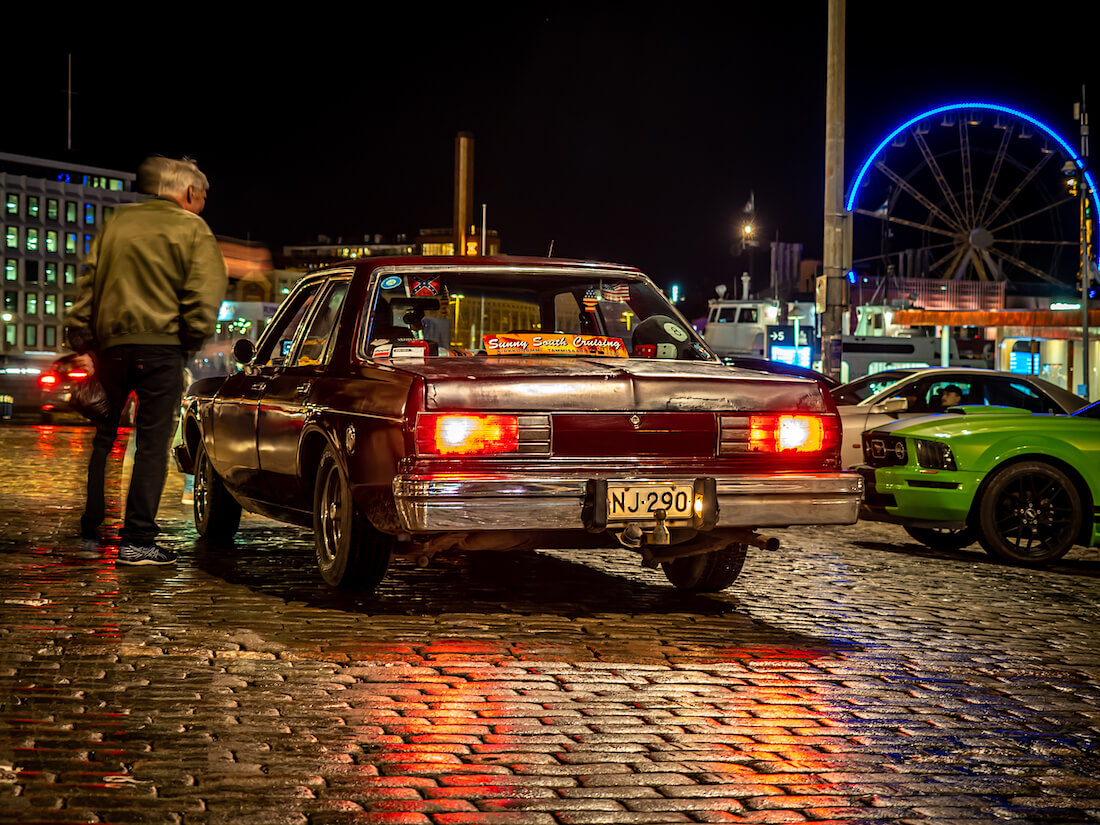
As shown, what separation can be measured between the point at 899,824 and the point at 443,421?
3027mm

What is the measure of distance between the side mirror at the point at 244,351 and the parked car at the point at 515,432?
0.50 m

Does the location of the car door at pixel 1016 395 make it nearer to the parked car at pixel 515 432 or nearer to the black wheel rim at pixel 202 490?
the parked car at pixel 515 432

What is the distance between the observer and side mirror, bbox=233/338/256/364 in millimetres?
8555

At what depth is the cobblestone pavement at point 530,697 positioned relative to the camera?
3.83 metres

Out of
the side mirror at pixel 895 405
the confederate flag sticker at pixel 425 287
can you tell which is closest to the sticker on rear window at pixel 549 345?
the confederate flag sticker at pixel 425 287

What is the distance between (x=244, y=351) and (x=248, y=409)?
553mm

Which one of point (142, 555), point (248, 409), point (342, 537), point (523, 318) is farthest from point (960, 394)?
point (342, 537)

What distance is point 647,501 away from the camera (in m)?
6.30

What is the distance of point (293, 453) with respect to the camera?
7.39m

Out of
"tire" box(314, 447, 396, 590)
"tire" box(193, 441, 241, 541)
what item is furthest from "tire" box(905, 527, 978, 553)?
"tire" box(314, 447, 396, 590)

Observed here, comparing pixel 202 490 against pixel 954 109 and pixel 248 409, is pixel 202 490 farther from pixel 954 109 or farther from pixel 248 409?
pixel 954 109

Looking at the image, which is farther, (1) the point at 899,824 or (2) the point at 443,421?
(2) the point at 443,421

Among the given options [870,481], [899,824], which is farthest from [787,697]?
[870,481]

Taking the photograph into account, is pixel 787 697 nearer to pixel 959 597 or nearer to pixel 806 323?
pixel 959 597
